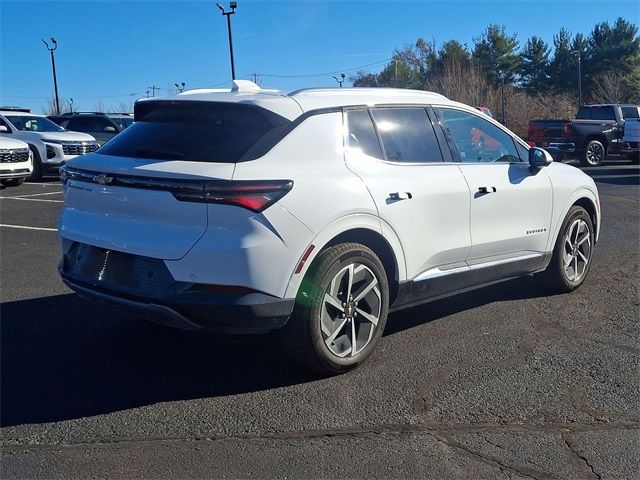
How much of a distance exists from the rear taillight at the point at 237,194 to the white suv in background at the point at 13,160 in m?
13.0

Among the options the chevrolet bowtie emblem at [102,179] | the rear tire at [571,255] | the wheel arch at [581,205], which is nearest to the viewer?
the chevrolet bowtie emblem at [102,179]

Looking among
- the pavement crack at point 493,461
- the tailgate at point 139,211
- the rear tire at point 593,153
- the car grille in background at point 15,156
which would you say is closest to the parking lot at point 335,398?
the pavement crack at point 493,461

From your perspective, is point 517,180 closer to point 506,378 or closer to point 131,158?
point 506,378

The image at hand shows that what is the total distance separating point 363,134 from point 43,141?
15460 mm

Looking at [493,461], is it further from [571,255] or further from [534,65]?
[534,65]

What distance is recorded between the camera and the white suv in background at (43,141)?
18.0 meters

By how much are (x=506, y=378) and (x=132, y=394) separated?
2.32 meters

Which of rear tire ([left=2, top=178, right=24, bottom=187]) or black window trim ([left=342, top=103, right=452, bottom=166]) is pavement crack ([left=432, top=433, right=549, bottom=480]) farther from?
rear tire ([left=2, top=178, right=24, bottom=187])

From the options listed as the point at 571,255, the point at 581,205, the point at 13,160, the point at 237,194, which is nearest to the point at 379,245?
the point at 237,194

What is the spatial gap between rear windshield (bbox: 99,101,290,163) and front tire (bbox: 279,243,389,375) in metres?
0.80

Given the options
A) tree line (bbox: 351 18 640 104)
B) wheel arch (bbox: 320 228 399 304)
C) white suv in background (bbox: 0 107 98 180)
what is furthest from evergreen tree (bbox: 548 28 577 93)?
wheel arch (bbox: 320 228 399 304)

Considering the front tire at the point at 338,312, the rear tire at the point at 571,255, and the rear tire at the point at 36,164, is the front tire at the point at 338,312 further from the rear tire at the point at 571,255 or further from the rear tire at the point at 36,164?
the rear tire at the point at 36,164

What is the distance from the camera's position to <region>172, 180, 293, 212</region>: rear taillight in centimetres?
388

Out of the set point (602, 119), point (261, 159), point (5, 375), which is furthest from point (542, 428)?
point (602, 119)
